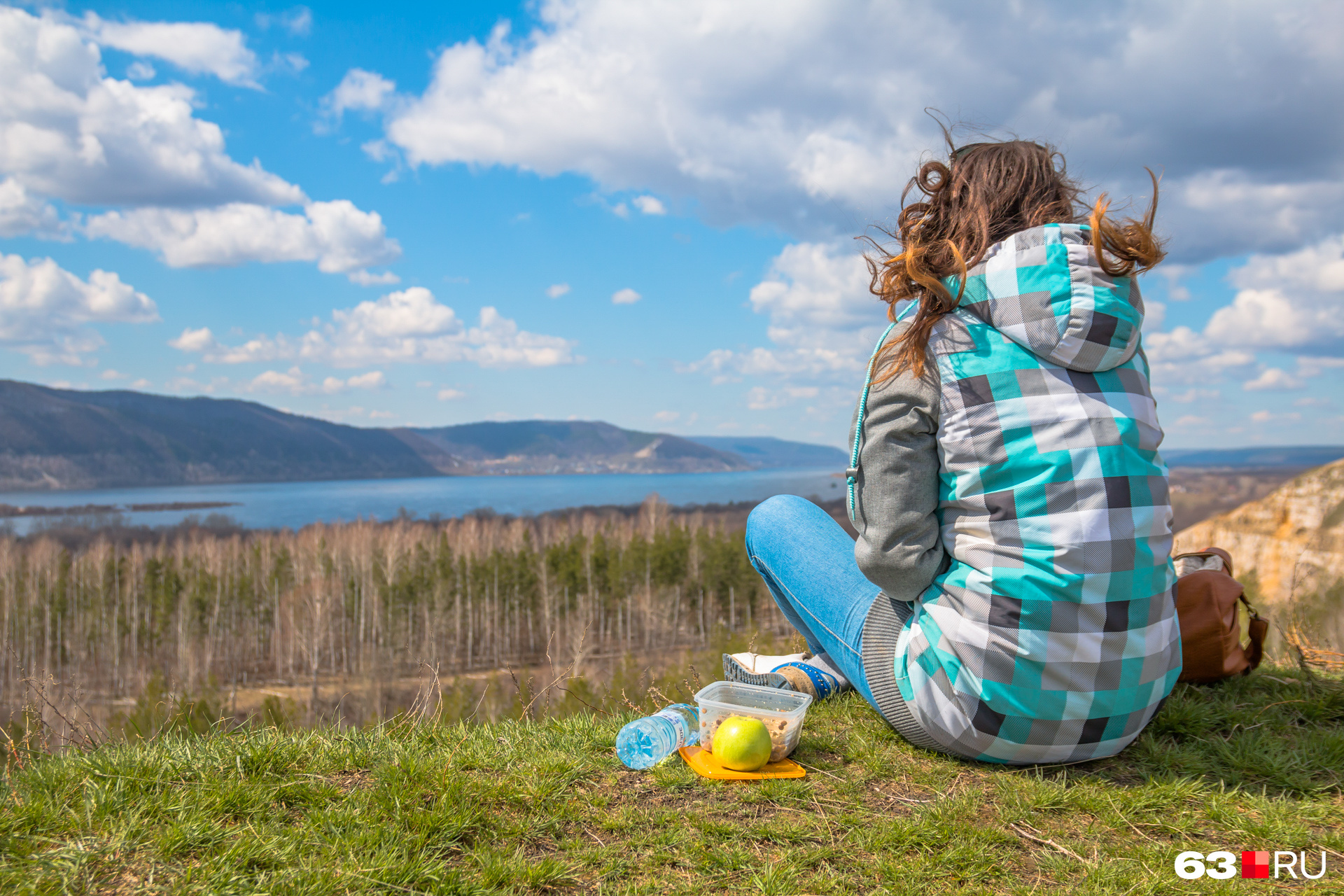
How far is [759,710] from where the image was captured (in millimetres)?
3135

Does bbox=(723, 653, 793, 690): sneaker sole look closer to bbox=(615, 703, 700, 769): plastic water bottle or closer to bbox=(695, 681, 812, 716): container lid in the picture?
bbox=(695, 681, 812, 716): container lid

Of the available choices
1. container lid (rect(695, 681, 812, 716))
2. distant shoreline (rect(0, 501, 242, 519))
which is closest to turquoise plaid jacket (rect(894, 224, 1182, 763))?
container lid (rect(695, 681, 812, 716))

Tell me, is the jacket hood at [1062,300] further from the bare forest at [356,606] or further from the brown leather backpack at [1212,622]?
the bare forest at [356,606]

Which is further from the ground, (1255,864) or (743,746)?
(743,746)

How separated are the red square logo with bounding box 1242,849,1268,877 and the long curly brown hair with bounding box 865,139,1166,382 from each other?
Result: 1.88 meters

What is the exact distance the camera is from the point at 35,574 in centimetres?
6119

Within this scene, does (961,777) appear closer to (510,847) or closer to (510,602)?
(510,847)

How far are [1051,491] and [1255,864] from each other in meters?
1.35

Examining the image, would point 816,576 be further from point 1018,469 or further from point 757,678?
point 1018,469

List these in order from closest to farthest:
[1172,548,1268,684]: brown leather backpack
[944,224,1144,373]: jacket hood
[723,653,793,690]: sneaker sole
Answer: [944,224,1144,373]: jacket hood, [1172,548,1268,684]: brown leather backpack, [723,653,793,690]: sneaker sole

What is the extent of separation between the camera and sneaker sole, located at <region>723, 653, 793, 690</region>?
12.0 feet

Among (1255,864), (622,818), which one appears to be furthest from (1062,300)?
(622,818)

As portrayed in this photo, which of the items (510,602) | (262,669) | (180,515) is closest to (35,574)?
(262,669)

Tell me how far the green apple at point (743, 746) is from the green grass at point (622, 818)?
10 centimetres
